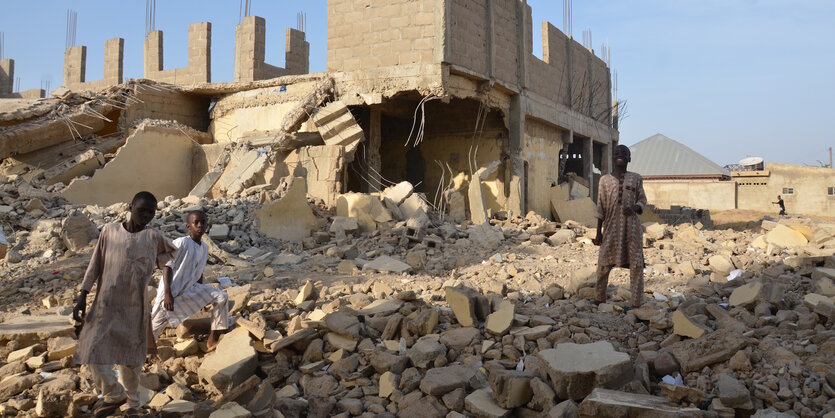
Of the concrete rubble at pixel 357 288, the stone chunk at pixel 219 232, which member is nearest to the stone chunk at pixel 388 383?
the concrete rubble at pixel 357 288

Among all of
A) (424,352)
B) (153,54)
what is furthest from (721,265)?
(153,54)

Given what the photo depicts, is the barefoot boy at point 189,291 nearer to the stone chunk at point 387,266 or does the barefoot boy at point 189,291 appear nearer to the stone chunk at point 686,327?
the stone chunk at point 387,266

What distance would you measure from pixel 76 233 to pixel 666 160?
35267 millimetres

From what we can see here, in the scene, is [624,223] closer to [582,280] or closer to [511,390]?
[582,280]

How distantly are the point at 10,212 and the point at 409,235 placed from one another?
542 centimetres

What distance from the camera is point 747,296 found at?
15.3 ft

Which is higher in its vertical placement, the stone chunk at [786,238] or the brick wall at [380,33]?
the brick wall at [380,33]

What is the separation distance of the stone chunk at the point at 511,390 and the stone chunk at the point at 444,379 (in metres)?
0.29

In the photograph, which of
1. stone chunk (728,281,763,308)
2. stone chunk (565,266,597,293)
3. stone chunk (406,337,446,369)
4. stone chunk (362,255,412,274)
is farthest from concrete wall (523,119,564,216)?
stone chunk (406,337,446,369)

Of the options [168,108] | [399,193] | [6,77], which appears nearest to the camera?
[399,193]

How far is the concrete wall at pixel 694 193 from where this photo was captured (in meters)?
25.9

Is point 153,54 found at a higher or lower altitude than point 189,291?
higher

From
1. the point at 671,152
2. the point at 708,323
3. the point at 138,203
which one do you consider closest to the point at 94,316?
the point at 138,203

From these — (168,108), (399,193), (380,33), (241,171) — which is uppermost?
(380,33)
